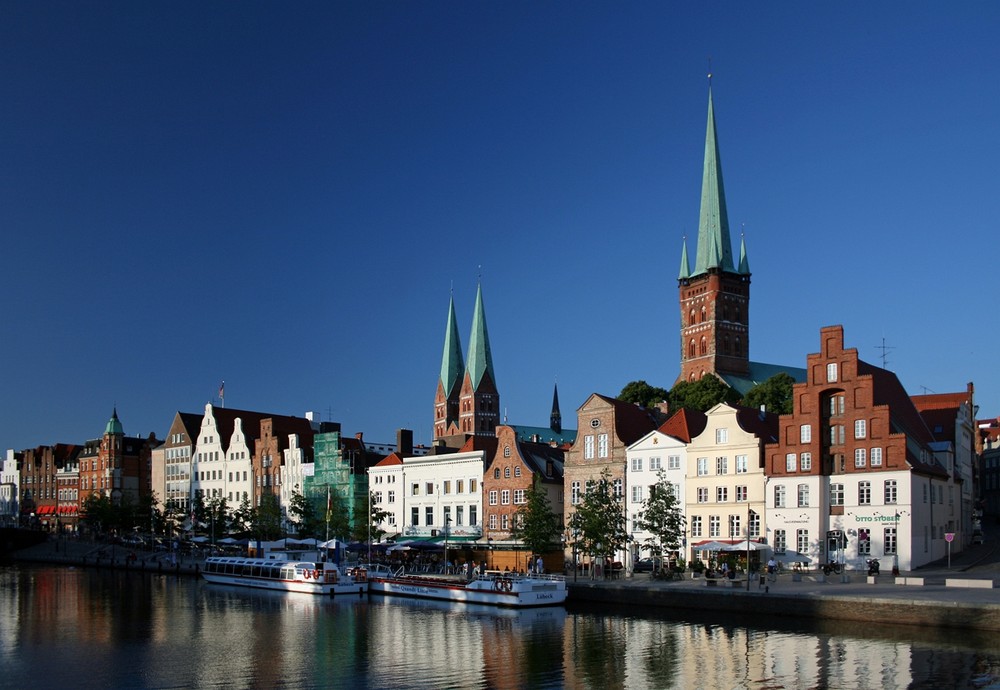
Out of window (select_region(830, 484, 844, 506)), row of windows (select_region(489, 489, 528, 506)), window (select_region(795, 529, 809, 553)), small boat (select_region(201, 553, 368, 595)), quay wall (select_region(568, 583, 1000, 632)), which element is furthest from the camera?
row of windows (select_region(489, 489, 528, 506))

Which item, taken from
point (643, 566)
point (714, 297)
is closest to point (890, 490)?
point (643, 566)

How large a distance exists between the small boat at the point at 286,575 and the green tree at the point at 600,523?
16.9 m

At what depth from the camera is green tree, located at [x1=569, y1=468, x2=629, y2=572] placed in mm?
70688

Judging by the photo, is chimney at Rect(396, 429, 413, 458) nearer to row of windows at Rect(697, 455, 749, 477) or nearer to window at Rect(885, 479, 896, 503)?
row of windows at Rect(697, 455, 749, 477)

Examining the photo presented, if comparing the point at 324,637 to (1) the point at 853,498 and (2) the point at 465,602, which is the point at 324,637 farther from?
(1) the point at 853,498

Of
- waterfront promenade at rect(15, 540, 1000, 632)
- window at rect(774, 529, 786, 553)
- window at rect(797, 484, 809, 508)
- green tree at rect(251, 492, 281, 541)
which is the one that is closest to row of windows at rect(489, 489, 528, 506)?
waterfront promenade at rect(15, 540, 1000, 632)

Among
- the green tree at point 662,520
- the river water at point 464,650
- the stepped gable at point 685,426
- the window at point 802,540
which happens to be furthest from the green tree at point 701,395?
the river water at point 464,650

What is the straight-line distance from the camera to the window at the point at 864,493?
2699 inches

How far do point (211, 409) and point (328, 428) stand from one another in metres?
19.1

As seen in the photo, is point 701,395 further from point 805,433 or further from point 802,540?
point 802,540

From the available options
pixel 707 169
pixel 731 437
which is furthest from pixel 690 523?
pixel 707 169

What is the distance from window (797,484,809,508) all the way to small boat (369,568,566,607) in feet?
54.0

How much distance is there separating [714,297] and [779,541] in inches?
4194

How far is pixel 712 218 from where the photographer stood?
174875mm
